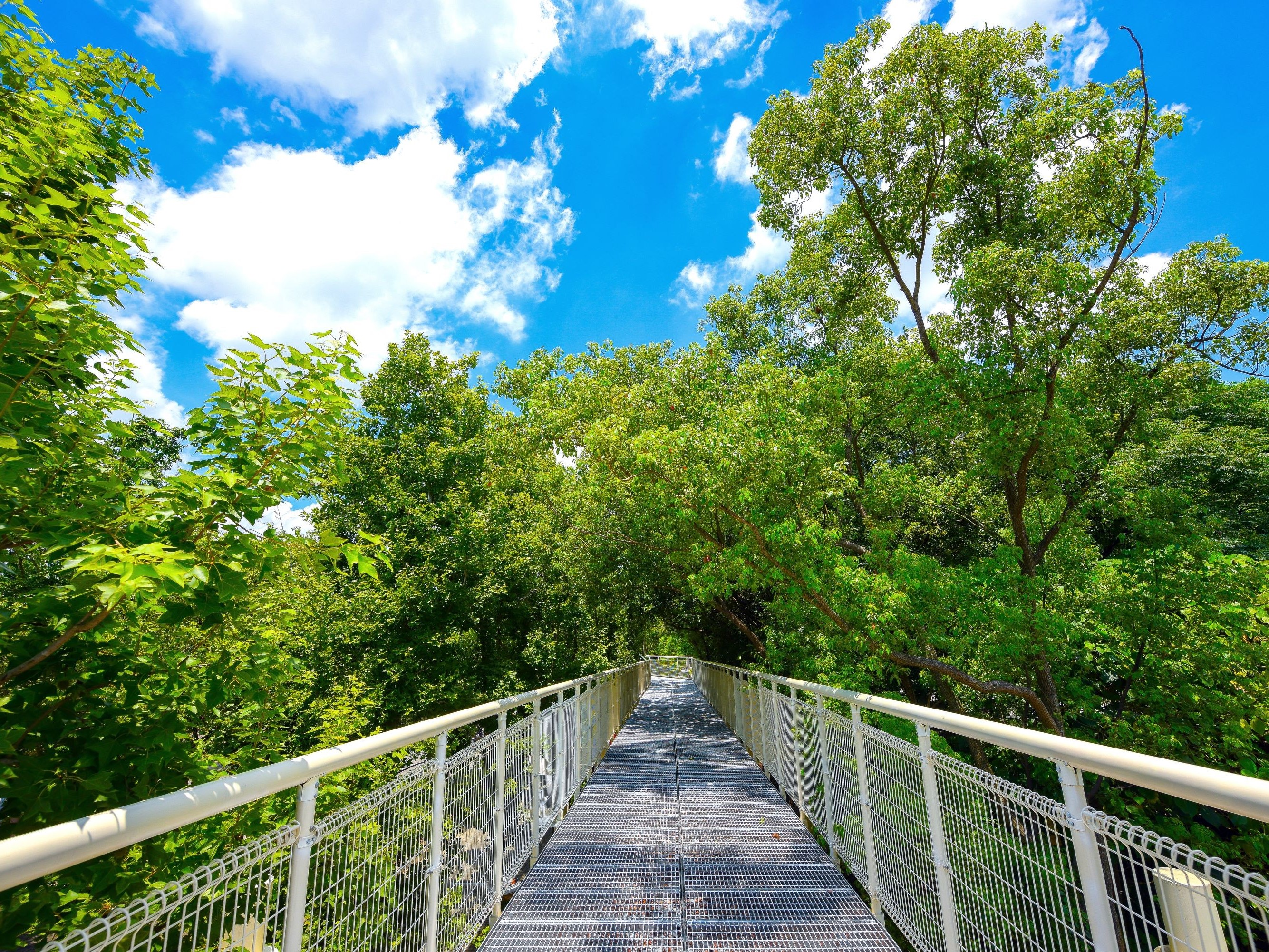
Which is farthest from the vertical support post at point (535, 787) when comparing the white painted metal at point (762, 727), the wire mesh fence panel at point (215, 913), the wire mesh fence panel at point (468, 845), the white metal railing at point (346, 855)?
the white painted metal at point (762, 727)

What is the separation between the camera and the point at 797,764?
5.06 meters

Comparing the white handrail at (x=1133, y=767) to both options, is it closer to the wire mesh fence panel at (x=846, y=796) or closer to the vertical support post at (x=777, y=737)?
the wire mesh fence panel at (x=846, y=796)

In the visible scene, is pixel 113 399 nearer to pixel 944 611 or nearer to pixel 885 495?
pixel 944 611

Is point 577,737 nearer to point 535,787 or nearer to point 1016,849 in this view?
point 535,787

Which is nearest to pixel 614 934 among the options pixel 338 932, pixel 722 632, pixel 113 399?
pixel 338 932

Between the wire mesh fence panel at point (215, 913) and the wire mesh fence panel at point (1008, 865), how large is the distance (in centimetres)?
241

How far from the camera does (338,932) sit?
2018 millimetres

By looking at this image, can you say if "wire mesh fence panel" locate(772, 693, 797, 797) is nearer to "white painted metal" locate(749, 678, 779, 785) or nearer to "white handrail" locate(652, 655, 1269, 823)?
"white painted metal" locate(749, 678, 779, 785)

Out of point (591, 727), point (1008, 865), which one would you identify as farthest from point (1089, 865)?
point (591, 727)

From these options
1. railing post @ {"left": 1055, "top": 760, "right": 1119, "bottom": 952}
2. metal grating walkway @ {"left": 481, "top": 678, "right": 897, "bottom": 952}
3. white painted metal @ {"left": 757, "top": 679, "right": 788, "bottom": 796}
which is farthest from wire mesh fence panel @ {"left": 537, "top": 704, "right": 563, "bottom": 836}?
railing post @ {"left": 1055, "top": 760, "right": 1119, "bottom": 952}

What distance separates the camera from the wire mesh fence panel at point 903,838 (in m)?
2.73

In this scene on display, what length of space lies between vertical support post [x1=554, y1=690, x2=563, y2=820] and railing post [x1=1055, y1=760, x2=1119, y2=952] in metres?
4.12

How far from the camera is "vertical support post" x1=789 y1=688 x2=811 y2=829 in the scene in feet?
16.3

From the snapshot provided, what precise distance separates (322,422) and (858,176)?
36.9 feet
